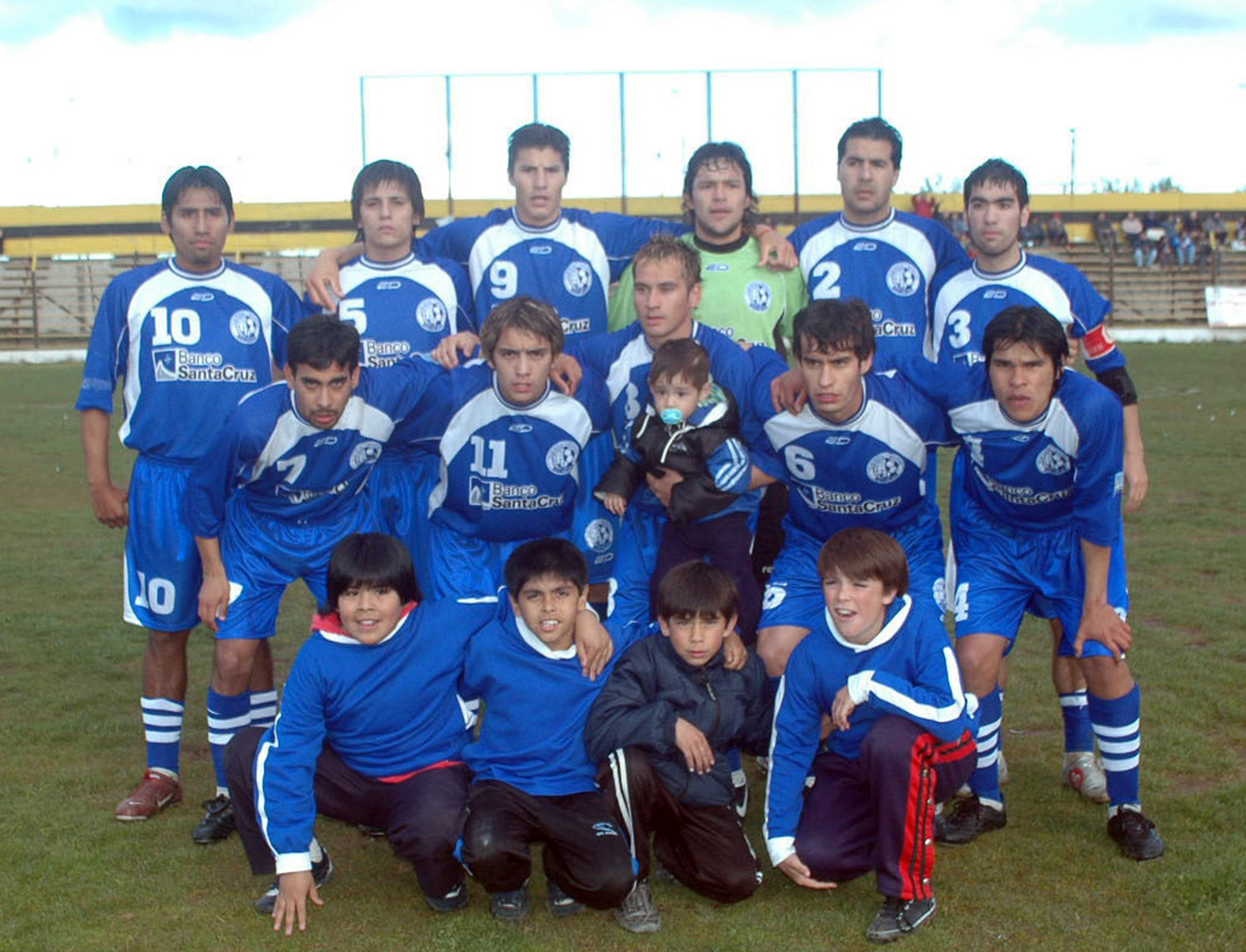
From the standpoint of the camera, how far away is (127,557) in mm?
4977

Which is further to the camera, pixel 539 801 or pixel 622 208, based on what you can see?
pixel 622 208

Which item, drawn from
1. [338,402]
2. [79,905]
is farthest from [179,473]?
[79,905]

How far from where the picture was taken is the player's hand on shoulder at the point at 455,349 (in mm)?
4848

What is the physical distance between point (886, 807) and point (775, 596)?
113 centimetres

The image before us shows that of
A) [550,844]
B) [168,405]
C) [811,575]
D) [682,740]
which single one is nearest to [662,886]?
[550,844]

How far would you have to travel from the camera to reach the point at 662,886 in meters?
4.15

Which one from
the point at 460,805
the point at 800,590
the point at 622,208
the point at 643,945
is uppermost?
the point at 622,208

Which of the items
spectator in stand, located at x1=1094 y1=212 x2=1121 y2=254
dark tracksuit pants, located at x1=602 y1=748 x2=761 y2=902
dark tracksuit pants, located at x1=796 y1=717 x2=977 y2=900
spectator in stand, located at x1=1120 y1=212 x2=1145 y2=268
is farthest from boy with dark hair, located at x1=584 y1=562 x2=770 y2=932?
spectator in stand, located at x1=1120 y1=212 x2=1145 y2=268

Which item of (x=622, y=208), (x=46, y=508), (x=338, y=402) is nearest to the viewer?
(x=338, y=402)

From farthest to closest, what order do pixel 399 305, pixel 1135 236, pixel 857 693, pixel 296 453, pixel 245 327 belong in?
pixel 1135 236 < pixel 399 305 < pixel 245 327 < pixel 296 453 < pixel 857 693

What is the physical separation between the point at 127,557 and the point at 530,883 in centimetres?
198

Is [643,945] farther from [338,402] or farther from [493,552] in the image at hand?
[338,402]

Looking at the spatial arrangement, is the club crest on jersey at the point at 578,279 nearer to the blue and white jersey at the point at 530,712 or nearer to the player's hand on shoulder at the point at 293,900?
the blue and white jersey at the point at 530,712

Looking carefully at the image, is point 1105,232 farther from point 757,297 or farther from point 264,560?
point 264,560
